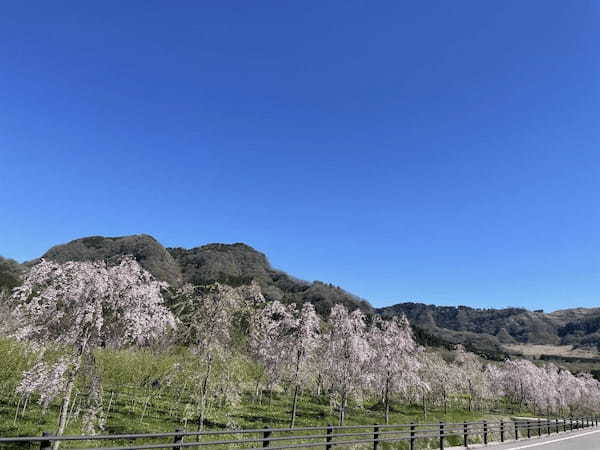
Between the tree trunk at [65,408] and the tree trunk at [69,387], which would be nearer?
the tree trunk at [65,408]

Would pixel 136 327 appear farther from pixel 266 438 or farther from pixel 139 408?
pixel 139 408

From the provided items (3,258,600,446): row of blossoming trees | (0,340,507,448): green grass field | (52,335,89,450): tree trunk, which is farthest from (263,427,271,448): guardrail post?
(0,340,507,448): green grass field


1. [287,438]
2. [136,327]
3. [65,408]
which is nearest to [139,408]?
[65,408]

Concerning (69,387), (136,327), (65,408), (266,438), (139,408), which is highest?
(136,327)

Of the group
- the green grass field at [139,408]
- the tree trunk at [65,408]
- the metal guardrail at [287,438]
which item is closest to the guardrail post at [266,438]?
the metal guardrail at [287,438]

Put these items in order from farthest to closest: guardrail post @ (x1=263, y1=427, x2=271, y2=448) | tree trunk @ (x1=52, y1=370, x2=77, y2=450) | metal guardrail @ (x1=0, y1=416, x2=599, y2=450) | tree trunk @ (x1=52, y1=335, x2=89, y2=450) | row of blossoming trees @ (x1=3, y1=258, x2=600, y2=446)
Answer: row of blossoming trees @ (x1=3, y1=258, x2=600, y2=446)
tree trunk @ (x1=52, y1=335, x2=89, y2=450)
tree trunk @ (x1=52, y1=370, x2=77, y2=450)
guardrail post @ (x1=263, y1=427, x2=271, y2=448)
metal guardrail @ (x1=0, y1=416, x2=599, y2=450)

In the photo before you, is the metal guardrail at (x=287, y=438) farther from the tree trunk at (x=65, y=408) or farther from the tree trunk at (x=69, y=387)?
the tree trunk at (x=69, y=387)

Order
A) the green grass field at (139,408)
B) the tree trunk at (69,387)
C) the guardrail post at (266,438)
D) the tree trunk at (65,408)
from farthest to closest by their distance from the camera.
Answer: the green grass field at (139,408)
the tree trunk at (69,387)
the tree trunk at (65,408)
the guardrail post at (266,438)

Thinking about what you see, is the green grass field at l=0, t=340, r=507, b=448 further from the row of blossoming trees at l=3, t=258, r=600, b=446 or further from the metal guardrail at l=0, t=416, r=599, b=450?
the metal guardrail at l=0, t=416, r=599, b=450

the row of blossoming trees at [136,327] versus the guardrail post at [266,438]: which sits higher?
the row of blossoming trees at [136,327]

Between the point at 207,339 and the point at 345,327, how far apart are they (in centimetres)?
1822

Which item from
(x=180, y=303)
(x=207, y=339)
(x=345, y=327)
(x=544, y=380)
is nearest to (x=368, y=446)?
(x=207, y=339)

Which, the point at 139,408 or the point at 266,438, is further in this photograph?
the point at 139,408

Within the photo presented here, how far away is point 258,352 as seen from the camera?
41.2 metres
